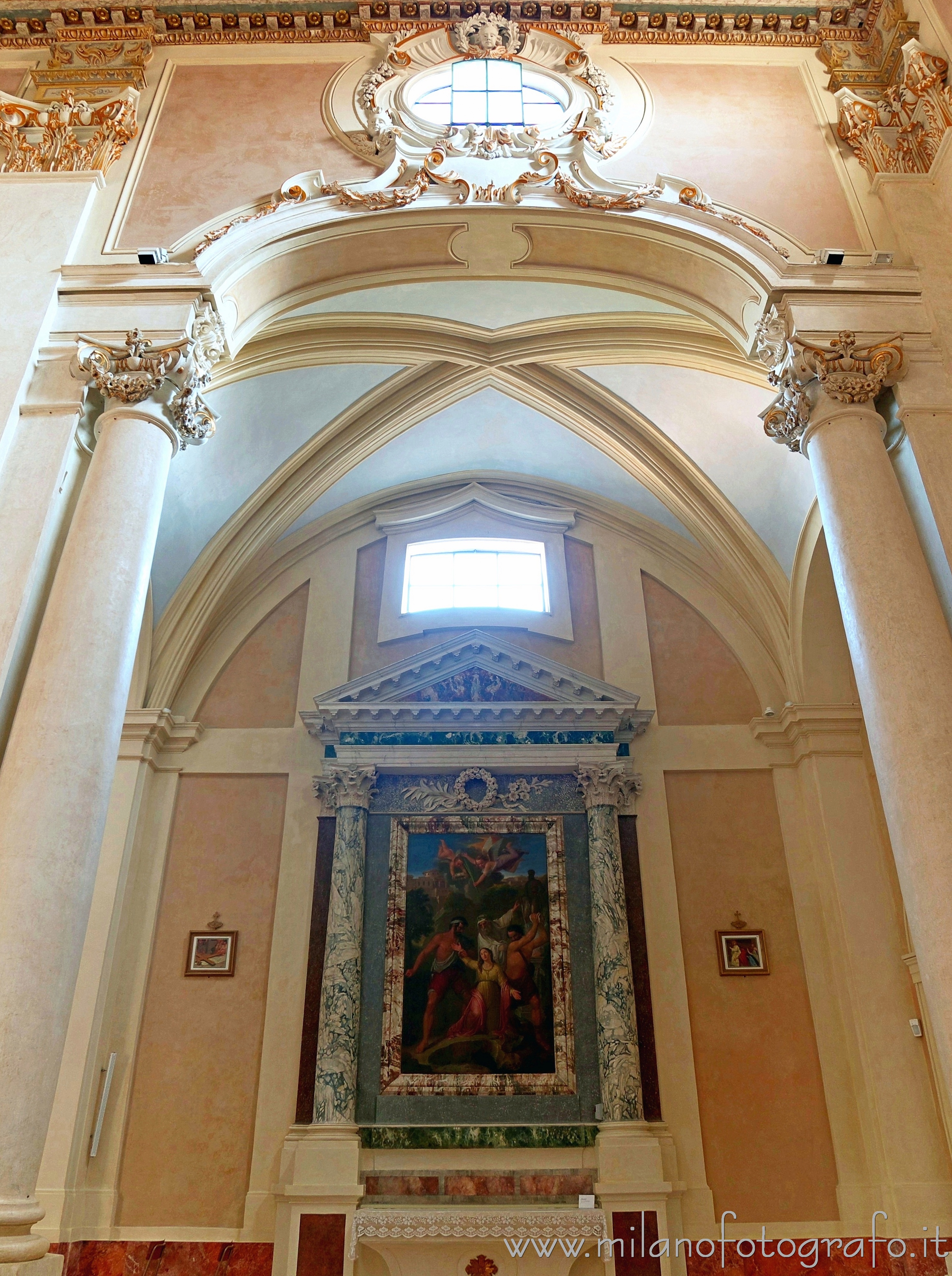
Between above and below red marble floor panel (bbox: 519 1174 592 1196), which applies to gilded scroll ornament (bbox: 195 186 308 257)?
above

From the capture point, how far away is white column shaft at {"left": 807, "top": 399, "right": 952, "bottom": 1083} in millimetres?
4227

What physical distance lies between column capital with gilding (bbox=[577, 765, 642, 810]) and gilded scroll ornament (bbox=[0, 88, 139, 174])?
659 centimetres

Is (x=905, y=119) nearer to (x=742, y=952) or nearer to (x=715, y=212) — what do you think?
(x=715, y=212)

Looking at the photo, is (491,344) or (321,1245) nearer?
(321,1245)

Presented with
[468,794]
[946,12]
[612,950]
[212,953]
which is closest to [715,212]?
[946,12]

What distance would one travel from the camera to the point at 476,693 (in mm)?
10102

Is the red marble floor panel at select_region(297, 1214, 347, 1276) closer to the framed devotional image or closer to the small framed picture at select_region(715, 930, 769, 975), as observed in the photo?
the framed devotional image

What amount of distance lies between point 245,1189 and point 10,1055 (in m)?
5.35

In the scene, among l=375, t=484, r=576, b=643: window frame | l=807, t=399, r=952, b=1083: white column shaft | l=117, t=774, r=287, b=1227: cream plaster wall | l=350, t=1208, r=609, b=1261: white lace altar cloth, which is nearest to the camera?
l=807, t=399, r=952, b=1083: white column shaft

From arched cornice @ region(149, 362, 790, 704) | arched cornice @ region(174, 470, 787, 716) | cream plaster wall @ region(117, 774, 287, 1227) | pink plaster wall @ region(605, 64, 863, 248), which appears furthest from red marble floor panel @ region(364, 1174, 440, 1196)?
pink plaster wall @ region(605, 64, 863, 248)

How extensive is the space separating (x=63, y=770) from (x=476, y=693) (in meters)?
5.97

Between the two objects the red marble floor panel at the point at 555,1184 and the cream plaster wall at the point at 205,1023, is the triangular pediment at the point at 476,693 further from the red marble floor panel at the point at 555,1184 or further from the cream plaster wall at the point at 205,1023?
the red marble floor panel at the point at 555,1184

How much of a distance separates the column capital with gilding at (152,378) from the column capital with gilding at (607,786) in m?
5.33

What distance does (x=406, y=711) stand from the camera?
9891 mm
